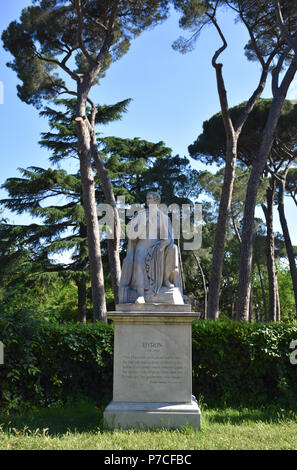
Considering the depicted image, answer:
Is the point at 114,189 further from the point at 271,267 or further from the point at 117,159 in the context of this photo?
the point at 271,267

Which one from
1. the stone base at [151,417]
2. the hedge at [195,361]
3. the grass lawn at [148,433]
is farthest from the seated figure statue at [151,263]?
the grass lawn at [148,433]

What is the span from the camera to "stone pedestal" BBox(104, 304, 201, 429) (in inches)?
171

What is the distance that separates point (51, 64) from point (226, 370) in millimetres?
10958

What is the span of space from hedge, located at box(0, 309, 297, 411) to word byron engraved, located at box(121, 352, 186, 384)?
112 centimetres

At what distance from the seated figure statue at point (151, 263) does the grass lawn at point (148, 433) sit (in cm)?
147

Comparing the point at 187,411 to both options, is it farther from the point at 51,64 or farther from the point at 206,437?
the point at 51,64

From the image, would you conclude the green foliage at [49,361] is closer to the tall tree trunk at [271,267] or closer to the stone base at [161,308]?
the stone base at [161,308]

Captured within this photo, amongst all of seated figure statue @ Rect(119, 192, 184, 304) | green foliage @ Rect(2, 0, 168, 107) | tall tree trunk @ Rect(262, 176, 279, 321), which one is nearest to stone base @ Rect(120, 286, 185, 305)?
seated figure statue @ Rect(119, 192, 184, 304)

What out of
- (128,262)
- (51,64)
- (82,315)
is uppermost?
(51,64)

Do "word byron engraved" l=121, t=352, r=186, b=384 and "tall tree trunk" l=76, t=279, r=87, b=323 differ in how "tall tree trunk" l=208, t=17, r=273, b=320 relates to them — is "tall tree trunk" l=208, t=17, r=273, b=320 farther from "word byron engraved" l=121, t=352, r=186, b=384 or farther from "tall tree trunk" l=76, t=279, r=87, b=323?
"tall tree trunk" l=76, t=279, r=87, b=323

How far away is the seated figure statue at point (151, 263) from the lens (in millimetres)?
4953

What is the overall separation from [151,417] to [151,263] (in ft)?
5.95

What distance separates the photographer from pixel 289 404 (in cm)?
530
